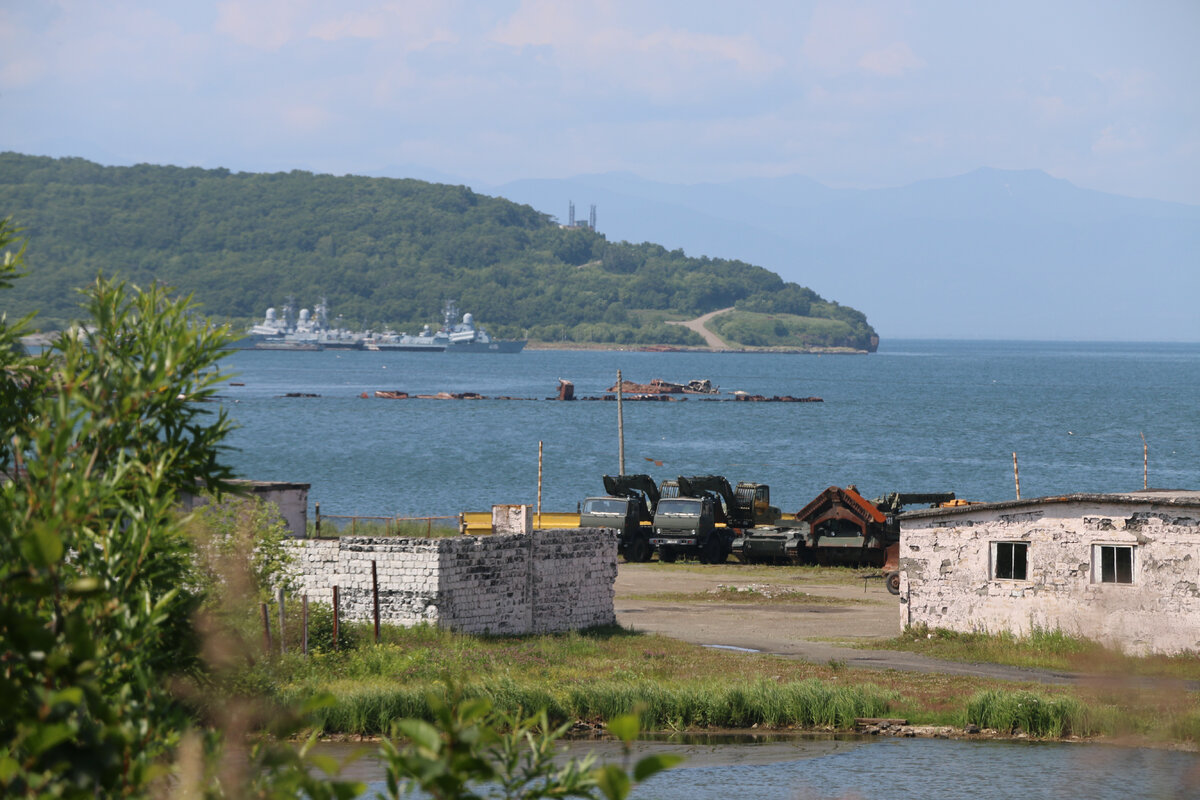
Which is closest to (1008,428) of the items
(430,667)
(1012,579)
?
(1012,579)

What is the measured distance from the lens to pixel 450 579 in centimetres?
2716

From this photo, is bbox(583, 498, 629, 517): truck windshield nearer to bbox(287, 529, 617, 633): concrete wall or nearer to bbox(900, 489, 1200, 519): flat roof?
bbox(287, 529, 617, 633): concrete wall

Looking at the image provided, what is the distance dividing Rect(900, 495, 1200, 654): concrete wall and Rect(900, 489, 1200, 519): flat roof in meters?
0.05

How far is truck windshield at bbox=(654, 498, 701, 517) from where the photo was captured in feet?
152

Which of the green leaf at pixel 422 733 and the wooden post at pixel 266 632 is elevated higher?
the green leaf at pixel 422 733

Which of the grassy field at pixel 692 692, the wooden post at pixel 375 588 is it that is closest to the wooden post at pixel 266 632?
the grassy field at pixel 692 692

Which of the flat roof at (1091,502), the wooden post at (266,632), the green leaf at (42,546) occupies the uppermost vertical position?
the green leaf at (42,546)

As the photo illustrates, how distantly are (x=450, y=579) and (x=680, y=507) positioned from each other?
66.3ft

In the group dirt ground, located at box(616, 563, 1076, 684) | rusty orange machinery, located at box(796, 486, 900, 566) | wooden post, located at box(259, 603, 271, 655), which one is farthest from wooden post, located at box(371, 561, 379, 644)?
rusty orange machinery, located at box(796, 486, 900, 566)

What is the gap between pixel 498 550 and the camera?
28.2 metres

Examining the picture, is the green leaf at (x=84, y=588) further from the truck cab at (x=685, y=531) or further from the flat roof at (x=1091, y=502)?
the truck cab at (x=685, y=531)

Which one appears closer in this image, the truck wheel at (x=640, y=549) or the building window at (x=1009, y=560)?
the building window at (x=1009, y=560)

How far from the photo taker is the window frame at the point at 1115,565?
1056 inches

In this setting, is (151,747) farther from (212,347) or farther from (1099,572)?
(1099,572)
